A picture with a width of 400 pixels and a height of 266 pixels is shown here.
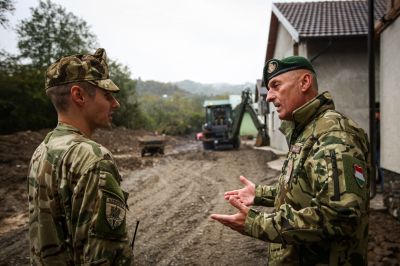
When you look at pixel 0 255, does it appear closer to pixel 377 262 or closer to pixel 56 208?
pixel 56 208

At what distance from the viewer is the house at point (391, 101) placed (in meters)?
5.88

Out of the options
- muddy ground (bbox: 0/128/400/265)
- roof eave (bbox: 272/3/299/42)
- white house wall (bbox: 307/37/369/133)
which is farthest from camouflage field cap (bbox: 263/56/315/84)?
white house wall (bbox: 307/37/369/133)

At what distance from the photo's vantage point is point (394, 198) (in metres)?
5.95

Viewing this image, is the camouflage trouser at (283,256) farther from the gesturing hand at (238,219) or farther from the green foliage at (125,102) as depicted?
the green foliage at (125,102)

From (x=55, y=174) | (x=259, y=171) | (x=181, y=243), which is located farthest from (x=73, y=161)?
(x=259, y=171)

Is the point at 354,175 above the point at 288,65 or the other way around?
the other way around

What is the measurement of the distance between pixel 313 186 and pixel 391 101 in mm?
5704

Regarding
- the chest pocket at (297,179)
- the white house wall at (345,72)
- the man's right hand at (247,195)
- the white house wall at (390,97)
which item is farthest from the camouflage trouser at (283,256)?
the white house wall at (345,72)

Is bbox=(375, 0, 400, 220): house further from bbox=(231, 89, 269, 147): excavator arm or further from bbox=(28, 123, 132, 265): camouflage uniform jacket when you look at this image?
bbox=(231, 89, 269, 147): excavator arm

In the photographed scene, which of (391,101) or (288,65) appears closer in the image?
(288,65)

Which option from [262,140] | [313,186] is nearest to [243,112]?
[262,140]

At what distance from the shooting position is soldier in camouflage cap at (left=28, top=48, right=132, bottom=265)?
4.65 ft

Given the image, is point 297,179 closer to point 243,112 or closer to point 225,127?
point 243,112

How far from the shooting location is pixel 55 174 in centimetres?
153
